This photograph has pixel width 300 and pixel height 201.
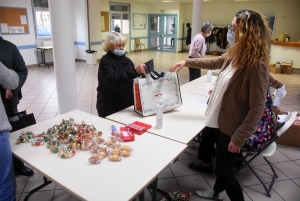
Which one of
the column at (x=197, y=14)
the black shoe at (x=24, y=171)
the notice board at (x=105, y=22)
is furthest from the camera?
the notice board at (x=105, y=22)

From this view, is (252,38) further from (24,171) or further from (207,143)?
(24,171)

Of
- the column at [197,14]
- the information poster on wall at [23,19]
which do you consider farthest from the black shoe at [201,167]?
the information poster on wall at [23,19]

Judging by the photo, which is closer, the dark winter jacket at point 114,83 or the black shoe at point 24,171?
the dark winter jacket at point 114,83

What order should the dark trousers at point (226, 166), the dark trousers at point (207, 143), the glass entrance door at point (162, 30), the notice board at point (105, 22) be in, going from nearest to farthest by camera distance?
the dark trousers at point (226, 166) → the dark trousers at point (207, 143) → the notice board at point (105, 22) → the glass entrance door at point (162, 30)

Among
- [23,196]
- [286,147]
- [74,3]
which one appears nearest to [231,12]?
[74,3]

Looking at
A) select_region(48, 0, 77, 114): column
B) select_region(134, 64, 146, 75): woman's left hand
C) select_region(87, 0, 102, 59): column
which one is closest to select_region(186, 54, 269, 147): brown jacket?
select_region(134, 64, 146, 75): woman's left hand

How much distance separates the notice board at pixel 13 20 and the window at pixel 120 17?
4.18 metres

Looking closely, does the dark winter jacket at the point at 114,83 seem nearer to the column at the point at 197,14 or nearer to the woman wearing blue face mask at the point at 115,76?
the woman wearing blue face mask at the point at 115,76

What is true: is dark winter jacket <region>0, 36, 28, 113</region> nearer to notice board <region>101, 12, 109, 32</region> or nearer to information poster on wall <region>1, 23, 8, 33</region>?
information poster on wall <region>1, 23, 8, 33</region>

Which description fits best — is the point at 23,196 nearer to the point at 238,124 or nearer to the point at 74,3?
the point at 238,124

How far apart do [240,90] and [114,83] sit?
42.3 inches

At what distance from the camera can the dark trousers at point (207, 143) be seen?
90.8 inches

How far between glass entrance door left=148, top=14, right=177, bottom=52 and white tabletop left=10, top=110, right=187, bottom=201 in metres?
11.9

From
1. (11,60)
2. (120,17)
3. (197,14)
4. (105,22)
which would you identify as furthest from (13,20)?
(11,60)
